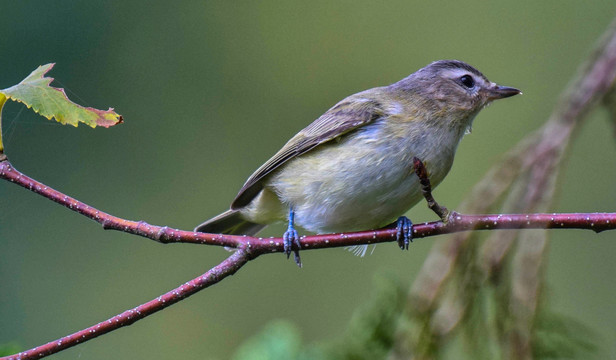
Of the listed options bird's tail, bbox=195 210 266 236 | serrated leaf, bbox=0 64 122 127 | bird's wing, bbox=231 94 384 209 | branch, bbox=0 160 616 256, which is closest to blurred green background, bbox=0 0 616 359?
bird's tail, bbox=195 210 266 236

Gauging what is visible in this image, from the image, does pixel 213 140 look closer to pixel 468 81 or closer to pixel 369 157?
pixel 468 81

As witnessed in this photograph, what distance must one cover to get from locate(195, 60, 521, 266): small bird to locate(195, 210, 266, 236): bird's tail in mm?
13

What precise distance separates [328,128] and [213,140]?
13.6ft

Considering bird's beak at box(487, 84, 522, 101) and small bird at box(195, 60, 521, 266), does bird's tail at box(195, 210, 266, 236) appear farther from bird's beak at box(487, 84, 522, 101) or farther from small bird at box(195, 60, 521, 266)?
bird's beak at box(487, 84, 522, 101)

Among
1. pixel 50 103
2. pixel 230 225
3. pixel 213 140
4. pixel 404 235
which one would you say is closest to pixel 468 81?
pixel 404 235

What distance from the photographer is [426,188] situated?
6.73 ft

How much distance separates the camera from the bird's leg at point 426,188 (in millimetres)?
1953

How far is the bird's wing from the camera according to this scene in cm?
336

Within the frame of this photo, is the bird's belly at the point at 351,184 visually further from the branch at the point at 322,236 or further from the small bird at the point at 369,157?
the branch at the point at 322,236

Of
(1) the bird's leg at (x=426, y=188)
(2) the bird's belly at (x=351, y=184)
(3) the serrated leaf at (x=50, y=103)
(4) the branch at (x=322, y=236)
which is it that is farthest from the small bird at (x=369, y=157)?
(3) the serrated leaf at (x=50, y=103)

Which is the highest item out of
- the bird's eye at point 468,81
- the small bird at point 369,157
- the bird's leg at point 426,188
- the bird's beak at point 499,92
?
the bird's eye at point 468,81

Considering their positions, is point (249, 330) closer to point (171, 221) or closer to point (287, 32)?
point (171, 221)

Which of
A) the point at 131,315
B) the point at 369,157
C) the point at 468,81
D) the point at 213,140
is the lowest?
the point at 131,315

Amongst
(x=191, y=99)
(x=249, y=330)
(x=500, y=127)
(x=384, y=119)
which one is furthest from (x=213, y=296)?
(x=384, y=119)
